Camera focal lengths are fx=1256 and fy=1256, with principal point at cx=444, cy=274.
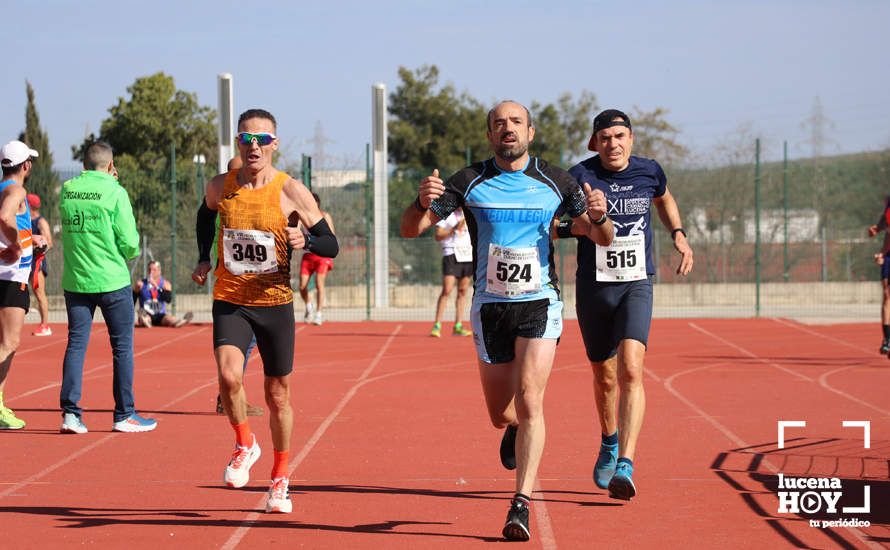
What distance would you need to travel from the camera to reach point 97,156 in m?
9.75

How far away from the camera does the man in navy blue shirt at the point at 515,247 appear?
Answer: 643cm

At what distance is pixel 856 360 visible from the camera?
15.7m

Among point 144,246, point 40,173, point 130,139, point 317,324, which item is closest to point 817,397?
point 317,324

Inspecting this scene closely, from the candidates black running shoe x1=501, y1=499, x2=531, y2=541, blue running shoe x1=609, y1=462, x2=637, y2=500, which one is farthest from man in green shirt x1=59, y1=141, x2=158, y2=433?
black running shoe x1=501, y1=499, x2=531, y2=541

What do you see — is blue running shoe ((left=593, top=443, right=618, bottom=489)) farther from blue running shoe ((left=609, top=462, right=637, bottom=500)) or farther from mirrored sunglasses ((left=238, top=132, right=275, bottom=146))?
mirrored sunglasses ((left=238, top=132, right=275, bottom=146))

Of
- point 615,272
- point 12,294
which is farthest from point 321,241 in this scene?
point 12,294

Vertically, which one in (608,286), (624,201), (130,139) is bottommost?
(608,286)

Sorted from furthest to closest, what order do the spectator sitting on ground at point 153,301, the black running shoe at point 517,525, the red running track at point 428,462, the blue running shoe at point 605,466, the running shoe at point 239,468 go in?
1. the spectator sitting on ground at point 153,301
2. the blue running shoe at point 605,466
3. the running shoe at point 239,468
4. the red running track at point 428,462
5. the black running shoe at point 517,525

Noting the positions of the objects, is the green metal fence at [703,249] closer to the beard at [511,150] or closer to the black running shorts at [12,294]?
the black running shorts at [12,294]

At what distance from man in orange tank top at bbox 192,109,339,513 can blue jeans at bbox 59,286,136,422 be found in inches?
119

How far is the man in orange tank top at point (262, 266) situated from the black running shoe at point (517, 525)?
4.55 feet

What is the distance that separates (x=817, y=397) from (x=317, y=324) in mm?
11408

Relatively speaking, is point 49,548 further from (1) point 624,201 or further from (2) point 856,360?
(2) point 856,360

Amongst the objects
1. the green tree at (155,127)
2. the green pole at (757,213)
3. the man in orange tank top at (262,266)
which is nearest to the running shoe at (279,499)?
the man in orange tank top at (262,266)
